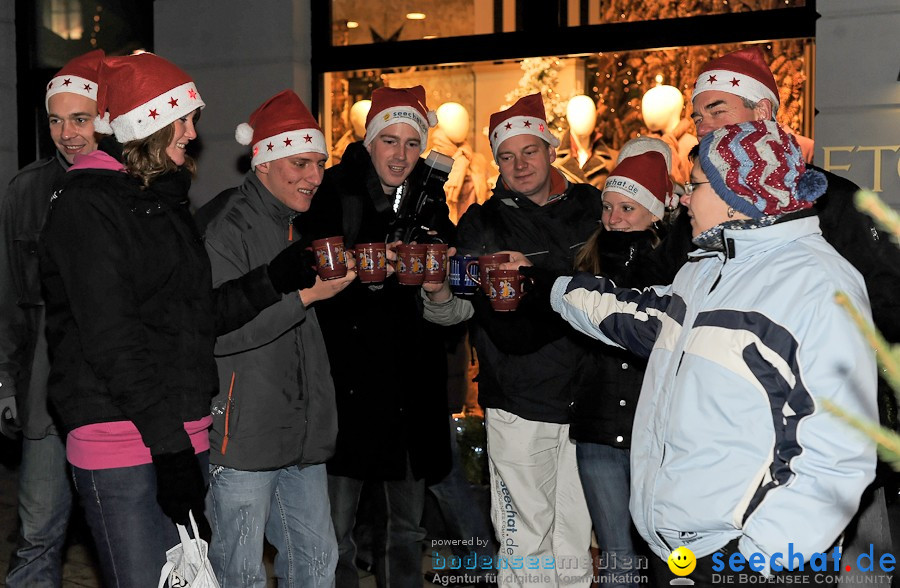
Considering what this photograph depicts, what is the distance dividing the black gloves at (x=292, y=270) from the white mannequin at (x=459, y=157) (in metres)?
4.49

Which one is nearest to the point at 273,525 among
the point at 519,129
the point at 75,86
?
the point at 75,86

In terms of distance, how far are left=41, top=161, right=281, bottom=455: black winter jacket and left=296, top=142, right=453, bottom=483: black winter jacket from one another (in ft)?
4.40

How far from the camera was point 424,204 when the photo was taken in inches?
205

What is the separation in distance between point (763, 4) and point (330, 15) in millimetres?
3409

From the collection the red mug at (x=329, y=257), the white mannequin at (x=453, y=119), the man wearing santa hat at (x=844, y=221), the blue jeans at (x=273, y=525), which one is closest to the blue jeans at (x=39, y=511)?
the blue jeans at (x=273, y=525)

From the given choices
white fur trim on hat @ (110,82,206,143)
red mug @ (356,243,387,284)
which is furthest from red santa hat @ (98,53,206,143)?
red mug @ (356,243,387,284)

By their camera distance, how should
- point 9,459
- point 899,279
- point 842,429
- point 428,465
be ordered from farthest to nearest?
point 9,459, point 428,465, point 899,279, point 842,429

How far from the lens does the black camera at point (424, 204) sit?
514 cm

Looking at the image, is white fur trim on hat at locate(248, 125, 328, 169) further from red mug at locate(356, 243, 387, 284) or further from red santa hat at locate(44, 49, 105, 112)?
red santa hat at locate(44, 49, 105, 112)

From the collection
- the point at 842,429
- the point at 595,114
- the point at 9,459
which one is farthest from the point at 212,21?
the point at 842,429

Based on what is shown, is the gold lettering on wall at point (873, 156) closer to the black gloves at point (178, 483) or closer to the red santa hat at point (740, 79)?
the red santa hat at point (740, 79)

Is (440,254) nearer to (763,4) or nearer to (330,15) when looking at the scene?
(763,4)

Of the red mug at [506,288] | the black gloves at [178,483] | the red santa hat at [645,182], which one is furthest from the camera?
the red santa hat at [645,182]

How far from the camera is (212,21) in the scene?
29.4 ft
